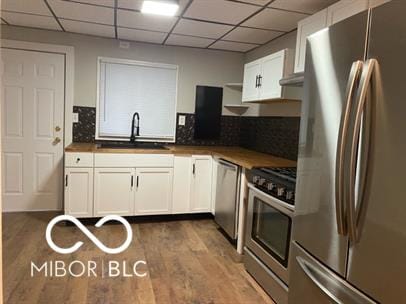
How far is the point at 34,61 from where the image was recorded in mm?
3809

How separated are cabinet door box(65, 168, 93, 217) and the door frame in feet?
2.26

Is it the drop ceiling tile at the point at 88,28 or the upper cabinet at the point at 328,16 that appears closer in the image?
the upper cabinet at the point at 328,16

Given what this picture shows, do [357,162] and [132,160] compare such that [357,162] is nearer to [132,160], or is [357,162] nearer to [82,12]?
[132,160]

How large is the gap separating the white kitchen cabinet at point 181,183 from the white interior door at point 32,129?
1.49 metres

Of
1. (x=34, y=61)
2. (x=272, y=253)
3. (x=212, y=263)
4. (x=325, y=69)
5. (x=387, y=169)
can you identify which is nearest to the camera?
(x=387, y=169)

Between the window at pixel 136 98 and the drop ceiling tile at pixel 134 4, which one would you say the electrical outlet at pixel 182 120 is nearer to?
the window at pixel 136 98

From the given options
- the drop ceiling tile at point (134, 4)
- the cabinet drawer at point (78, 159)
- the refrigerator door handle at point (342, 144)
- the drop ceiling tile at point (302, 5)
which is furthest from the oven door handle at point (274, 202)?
the cabinet drawer at point (78, 159)

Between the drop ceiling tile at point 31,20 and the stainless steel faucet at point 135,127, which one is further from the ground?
the drop ceiling tile at point 31,20

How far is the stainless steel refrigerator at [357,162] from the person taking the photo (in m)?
1.15

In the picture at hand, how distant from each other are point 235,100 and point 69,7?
2429 millimetres

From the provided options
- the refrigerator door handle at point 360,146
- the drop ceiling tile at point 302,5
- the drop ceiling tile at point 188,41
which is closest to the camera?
the refrigerator door handle at point 360,146

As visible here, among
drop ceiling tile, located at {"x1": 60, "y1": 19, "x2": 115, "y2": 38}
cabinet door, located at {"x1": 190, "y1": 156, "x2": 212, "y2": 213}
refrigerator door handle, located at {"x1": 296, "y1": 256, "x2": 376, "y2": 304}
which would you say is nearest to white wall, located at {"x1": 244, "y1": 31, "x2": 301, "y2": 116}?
cabinet door, located at {"x1": 190, "y1": 156, "x2": 212, "y2": 213}

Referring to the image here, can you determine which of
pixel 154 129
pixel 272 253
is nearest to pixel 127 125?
pixel 154 129

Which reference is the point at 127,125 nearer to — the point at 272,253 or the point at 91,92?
the point at 91,92
